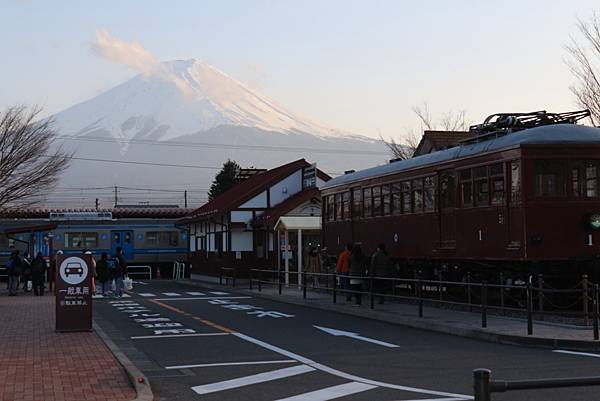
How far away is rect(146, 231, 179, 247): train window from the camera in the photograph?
5256 cm

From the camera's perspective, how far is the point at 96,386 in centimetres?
988

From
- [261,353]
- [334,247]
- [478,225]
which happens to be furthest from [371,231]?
[261,353]

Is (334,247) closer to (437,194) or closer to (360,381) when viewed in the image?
(437,194)

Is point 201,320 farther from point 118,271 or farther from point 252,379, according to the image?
point 118,271

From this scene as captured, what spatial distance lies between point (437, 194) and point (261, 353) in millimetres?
9470

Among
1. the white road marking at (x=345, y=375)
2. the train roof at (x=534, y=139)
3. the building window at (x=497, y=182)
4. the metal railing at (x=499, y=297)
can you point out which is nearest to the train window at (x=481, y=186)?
the building window at (x=497, y=182)

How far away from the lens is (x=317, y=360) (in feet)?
40.9

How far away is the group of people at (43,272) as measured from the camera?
28703mm

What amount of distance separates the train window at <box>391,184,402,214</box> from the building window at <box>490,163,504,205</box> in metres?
5.05

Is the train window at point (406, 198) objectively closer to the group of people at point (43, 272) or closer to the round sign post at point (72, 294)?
the group of people at point (43, 272)

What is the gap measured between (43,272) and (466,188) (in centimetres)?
1764

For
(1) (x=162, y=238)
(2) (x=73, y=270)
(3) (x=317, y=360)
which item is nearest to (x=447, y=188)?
(2) (x=73, y=270)

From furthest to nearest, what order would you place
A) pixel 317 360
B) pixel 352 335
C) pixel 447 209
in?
pixel 447 209
pixel 352 335
pixel 317 360

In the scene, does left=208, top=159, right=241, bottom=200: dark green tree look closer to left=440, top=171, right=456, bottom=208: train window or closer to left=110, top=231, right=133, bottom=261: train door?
left=110, top=231, right=133, bottom=261: train door
